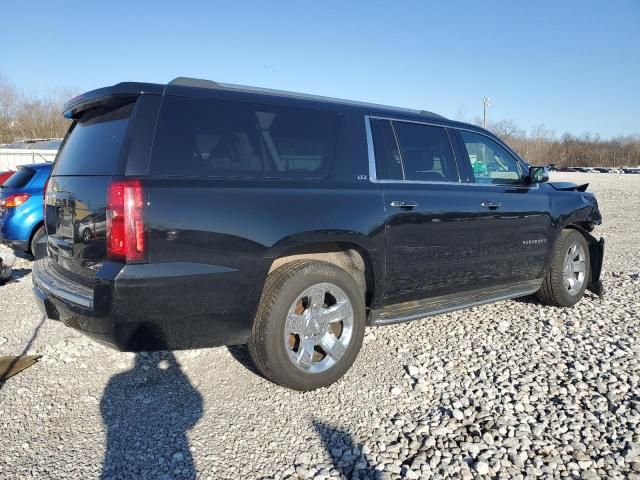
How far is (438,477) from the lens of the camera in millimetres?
2439

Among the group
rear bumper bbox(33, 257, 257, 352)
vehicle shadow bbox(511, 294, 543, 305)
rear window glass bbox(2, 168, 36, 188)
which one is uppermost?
rear window glass bbox(2, 168, 36, 188)

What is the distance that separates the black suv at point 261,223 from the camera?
108 inches

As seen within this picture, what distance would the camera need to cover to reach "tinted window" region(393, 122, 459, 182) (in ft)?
13.1

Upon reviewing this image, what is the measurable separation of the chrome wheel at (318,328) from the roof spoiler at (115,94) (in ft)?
5.04

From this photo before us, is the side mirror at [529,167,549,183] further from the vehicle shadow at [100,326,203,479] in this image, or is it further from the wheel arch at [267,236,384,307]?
the vehicle shadow at [100,326,203,479]

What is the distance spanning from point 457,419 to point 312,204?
1579 millimetres

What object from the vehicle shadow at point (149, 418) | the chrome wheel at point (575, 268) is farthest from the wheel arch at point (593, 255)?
the vehicle shadow at point (149, 418)

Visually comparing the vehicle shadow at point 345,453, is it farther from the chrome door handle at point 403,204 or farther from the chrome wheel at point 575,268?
the chrome wheel at point 575,268

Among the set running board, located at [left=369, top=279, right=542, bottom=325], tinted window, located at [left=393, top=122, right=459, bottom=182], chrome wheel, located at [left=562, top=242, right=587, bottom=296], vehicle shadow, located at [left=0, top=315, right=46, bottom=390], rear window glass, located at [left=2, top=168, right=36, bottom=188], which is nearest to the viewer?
vehicle shadow, located at [left=0, top=315, right=46, bottom=390]

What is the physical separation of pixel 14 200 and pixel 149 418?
5.81 meters

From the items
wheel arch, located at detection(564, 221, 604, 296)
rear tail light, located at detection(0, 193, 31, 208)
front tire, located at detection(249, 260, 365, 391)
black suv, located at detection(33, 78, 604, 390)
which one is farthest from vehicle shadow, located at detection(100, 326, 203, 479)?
rear tail light, located at detection(0, 193, 31, 208)

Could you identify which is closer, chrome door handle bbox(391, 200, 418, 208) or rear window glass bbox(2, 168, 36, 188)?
chrome door handle bbox(391, 200, 418, 208)

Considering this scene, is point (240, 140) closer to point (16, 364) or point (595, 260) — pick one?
point (16, 364)

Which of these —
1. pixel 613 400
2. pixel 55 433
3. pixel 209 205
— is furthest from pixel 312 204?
pixel 613 400
